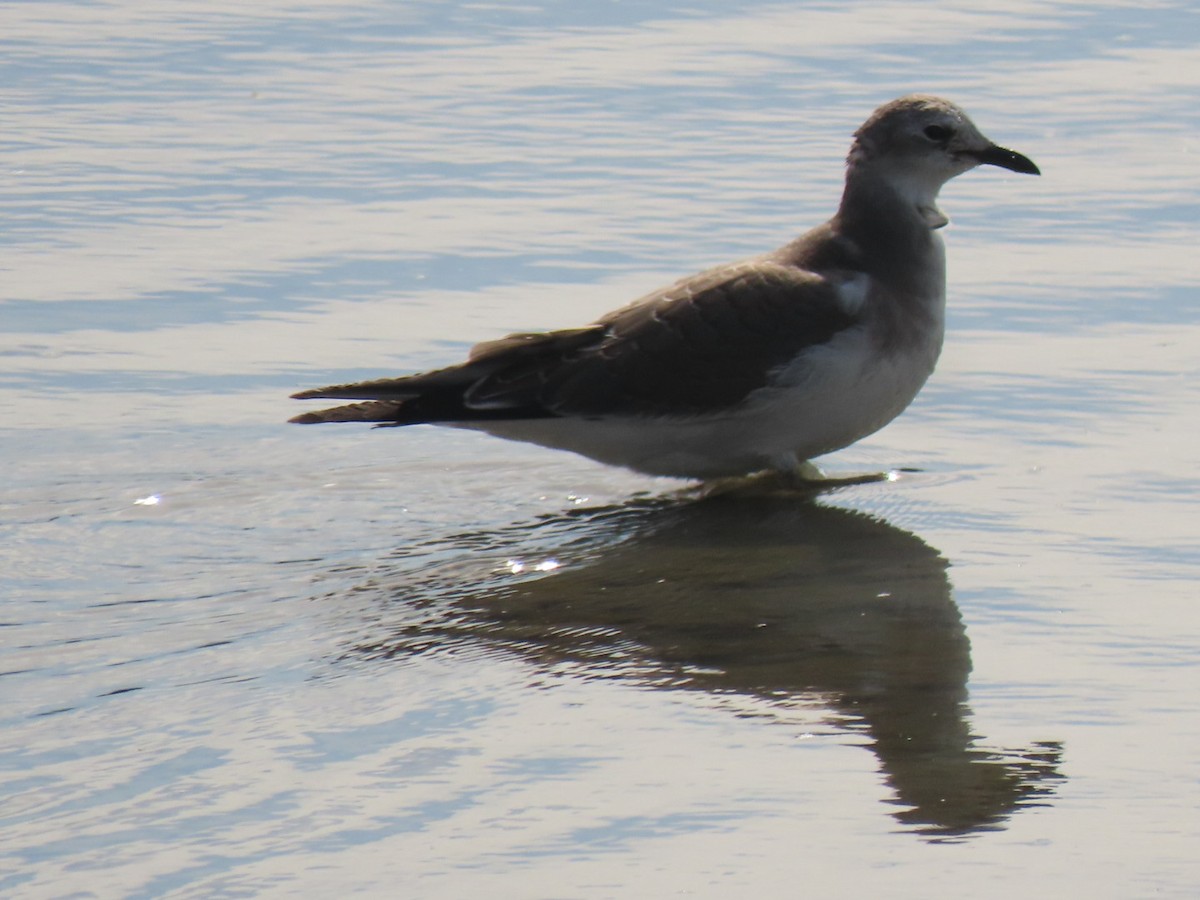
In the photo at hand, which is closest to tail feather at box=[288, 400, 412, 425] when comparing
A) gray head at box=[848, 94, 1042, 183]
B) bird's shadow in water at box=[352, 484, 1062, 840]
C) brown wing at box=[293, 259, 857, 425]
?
brown wing at box=[293, 259, 857, 425]

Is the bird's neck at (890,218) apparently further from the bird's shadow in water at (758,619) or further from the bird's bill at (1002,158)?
the bird's shadow in water at (758,619)

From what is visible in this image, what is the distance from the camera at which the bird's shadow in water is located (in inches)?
174

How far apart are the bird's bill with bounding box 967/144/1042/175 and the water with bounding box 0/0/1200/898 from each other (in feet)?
1.97

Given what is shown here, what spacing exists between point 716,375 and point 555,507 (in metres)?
0.57

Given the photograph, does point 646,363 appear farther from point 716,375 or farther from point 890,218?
point 890,218

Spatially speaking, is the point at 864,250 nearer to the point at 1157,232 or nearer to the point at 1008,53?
the point at 1157,232

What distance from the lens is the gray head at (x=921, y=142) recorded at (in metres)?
6.88

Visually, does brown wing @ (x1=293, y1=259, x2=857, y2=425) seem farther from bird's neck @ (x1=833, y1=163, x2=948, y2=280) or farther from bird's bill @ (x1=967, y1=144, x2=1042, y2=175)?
bird's bill @ (x1=967, y1=144, x2=1042, y2=175)

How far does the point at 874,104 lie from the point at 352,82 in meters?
2.38

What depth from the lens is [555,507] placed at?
6.41m

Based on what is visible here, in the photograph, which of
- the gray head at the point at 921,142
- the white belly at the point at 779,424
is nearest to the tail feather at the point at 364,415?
the white belly at the point at 779,424

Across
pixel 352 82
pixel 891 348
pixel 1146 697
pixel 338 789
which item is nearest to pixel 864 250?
pixel 891 348

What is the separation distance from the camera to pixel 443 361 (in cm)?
723

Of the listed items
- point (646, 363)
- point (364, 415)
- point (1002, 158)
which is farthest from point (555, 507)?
point (1002, 158)
